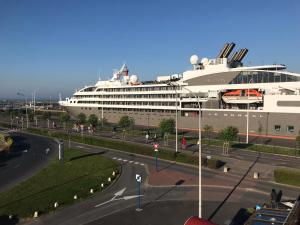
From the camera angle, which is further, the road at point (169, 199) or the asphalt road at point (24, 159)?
the asphalt road at point (24, 159)

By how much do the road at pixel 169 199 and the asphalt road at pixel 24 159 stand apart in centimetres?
1260

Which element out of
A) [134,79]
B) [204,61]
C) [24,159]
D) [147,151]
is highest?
[204,61]

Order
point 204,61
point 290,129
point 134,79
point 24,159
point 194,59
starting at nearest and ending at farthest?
point 24,159 < point 290,129 < point 204,61 < point 194,59 < point 134,79

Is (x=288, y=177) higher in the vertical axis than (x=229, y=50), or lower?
lower

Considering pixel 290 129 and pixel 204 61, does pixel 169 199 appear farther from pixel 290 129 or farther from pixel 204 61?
pixel 204 61

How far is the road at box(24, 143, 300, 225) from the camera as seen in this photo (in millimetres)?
24156

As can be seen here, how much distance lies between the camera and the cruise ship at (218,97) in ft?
209

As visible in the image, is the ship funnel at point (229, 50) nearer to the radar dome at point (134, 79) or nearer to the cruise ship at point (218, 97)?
the cruise ship at point (218, 97)

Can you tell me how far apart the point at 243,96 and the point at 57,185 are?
50586 mm

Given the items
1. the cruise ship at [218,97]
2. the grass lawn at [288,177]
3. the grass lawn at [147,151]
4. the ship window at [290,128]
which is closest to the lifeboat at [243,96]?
the cruise ship at [218,97]

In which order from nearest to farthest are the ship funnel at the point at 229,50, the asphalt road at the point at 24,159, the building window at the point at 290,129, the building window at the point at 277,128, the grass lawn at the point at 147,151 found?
the asphalt road at the point at 24,159, the grass lawn at the point at 147,151, the building window at the point at 290,129, the building window at the point at 277,128, the ship funnel at the point at 229,50

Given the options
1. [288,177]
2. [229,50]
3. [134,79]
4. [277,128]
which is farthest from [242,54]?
[288,177]

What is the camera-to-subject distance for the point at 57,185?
110 ft

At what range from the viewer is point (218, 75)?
76.2 m
